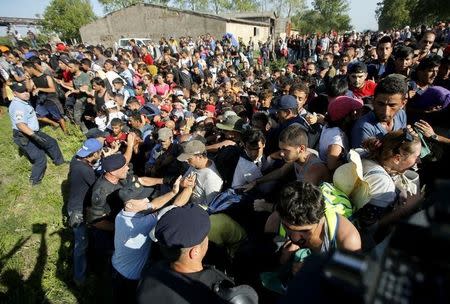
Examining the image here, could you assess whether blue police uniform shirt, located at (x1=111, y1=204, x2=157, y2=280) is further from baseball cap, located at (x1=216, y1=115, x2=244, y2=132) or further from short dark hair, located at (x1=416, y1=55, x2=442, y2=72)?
short dark hair, located at (x1=416, y1=55, x2=442, y2=72)

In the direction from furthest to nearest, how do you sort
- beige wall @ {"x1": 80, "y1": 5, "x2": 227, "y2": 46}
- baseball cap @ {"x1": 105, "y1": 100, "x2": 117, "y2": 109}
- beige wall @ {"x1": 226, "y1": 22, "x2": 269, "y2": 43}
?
beige wall @ {"x1": 226, "y1": 22, "x2": 269, "y2": 43}, beige wall @ {"x1": 80, "y1": 5, "x2": 227, "y2": 46}, baseball cap @ {"x1": 105, "y1": 100, "x2": 117, "y2": 109}

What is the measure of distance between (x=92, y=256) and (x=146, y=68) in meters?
8.66

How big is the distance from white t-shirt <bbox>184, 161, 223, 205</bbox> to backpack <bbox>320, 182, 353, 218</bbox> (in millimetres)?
1508

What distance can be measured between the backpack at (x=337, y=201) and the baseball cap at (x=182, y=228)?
85 centimetres

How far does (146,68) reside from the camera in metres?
11.5

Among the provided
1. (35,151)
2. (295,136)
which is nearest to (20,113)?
(35,151)

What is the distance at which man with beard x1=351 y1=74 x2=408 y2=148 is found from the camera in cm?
255

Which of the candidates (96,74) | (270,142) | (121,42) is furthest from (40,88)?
(121,42)

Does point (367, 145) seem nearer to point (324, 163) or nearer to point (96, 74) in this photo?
point (324, 163)

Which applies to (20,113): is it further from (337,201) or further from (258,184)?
(337,201)

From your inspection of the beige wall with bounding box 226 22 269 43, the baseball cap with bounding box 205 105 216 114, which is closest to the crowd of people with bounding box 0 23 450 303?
the baseball cap with bounding box 205 105 216 114

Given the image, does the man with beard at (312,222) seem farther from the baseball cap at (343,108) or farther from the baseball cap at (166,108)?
the baseball cap at (166,108)

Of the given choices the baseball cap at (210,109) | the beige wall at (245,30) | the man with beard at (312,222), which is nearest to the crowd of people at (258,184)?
the man with beard at (312,222)

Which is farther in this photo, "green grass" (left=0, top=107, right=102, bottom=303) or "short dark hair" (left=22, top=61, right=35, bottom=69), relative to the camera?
"short dark hair" (left=22, top=61, right=35, bottom=69)
